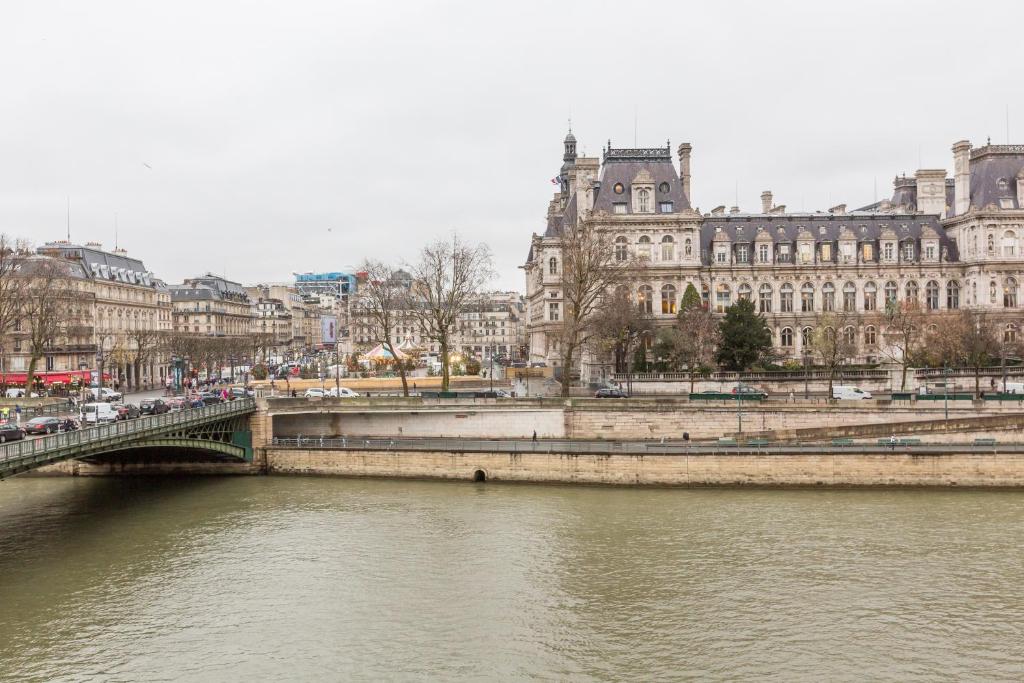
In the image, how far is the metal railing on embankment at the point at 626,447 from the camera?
3772 cm

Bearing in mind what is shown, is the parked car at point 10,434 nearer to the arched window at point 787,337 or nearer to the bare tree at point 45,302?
the bare tree at point 45,302

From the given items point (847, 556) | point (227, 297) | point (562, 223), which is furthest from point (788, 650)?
point (227, 297)

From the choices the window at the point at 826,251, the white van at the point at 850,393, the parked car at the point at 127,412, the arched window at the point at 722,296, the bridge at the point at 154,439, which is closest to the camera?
the bridge at the point at 154,439

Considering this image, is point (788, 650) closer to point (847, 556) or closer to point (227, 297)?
point (847, 556)

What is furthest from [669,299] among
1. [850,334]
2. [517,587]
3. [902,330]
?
[517,587]

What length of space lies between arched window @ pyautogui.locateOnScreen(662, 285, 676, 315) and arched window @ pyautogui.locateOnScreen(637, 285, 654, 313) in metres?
1.02

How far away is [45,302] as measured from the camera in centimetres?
6328

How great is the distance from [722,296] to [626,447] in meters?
33.8

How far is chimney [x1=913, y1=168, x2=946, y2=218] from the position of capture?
72875 millimetres

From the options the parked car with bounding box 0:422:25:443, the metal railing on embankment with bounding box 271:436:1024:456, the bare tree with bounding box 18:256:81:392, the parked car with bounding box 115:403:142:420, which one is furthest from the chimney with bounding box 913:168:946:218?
the bare tree with bounding box 18:256:81:392

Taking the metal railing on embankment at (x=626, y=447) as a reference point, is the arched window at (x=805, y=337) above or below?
above

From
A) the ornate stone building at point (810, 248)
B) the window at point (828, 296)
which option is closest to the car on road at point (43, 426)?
the ornate stone building at point (810, 248)

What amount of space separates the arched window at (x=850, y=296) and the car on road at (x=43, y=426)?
58.1 m

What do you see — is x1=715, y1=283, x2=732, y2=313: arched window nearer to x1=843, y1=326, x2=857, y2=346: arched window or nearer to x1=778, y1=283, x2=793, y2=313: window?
x1=778, y1=283, x2=793, y2=313: window
